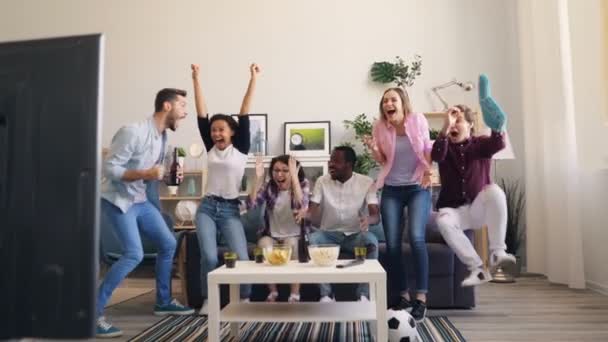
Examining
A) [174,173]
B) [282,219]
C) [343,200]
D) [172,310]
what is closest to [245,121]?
[174,173]

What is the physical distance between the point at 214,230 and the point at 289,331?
0.72 m

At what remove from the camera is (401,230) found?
283 cm

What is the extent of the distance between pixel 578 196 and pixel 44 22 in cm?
518

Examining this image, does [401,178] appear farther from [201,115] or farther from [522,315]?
[201,115]

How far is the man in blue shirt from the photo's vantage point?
2.52 meters

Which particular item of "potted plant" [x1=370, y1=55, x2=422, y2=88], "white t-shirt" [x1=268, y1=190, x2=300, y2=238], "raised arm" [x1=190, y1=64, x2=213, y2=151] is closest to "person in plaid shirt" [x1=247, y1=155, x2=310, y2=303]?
"white t-shirt" [x1=268, y1=190, x2=300, y2=238]

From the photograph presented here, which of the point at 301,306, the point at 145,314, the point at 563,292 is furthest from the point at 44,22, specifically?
the point at 563,292

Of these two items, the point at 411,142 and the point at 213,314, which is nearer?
the point at 213,314

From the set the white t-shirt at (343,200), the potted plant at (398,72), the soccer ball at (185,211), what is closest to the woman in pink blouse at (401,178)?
the white t-shirt at (343,200)

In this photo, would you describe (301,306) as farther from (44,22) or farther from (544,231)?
(44,22)

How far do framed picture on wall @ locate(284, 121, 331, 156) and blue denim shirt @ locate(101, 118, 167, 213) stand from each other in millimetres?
2189

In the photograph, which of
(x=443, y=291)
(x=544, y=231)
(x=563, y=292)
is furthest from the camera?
(x=544, y=231)

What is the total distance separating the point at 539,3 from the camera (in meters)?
4.03

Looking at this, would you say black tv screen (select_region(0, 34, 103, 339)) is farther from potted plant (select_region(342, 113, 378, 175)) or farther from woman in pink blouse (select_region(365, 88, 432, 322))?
potted plant (select_region(342, 113, 378, 175))
